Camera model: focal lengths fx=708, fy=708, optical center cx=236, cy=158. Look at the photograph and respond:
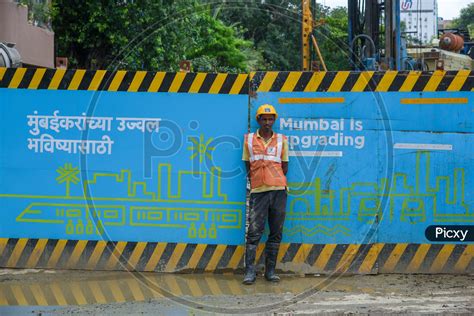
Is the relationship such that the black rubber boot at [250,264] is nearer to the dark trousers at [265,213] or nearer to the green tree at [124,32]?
the dark trousers at [265,213]

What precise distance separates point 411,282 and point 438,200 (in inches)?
39.0

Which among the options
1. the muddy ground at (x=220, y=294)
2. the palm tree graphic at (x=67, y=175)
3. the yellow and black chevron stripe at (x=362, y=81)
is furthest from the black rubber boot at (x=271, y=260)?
the palm tree graphic at (x=67, y=175)

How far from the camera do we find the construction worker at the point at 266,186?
297 inches

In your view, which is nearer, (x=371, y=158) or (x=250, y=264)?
(x=250, y=264)

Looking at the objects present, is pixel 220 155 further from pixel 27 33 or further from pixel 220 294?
pixel 27 33

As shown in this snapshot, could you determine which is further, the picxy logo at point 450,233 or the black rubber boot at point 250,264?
the picxy logo at point 450,233

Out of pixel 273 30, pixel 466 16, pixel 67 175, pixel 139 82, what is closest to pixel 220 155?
pixel 139 82

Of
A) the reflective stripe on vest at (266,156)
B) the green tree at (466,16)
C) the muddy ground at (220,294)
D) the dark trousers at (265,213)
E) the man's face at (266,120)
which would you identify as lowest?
the muddy ground at (220,294)

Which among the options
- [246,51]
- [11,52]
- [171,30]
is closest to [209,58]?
[246,51]

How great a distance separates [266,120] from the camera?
24.8 feet

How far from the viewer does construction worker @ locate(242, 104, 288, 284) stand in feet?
24.7

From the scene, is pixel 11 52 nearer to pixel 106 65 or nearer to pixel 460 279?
pixel 460 279

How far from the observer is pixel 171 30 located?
21.5m

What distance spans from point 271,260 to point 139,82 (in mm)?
2472
